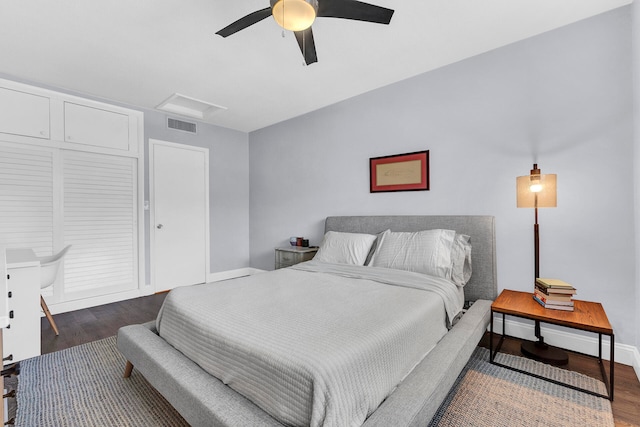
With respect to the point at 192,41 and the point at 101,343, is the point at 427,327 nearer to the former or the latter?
the point at 101,343

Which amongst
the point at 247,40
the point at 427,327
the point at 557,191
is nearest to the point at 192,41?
the point at 247,40

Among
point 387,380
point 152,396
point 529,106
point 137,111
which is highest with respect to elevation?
point 137,111

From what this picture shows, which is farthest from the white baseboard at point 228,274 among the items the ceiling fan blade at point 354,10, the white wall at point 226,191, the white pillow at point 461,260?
the ceiling fan blade at point 354,10

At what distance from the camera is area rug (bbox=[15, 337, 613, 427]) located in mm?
1580

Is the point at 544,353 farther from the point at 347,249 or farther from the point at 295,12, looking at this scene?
the point at 295,12

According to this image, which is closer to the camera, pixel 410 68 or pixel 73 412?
pixel 73 412

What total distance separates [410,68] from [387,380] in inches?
112

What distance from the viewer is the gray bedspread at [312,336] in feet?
3.67

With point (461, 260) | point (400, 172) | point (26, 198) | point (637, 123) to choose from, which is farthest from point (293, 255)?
point (637, 123)

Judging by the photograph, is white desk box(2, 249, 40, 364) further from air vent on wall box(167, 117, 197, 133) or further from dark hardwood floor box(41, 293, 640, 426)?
air vent on wall box(167, 117, 197, 133)

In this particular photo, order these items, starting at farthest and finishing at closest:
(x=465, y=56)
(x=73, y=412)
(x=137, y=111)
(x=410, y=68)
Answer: (x=137, y=111) < (x=410, y=68) < (x=465, y=56) < (x=73, y=412)

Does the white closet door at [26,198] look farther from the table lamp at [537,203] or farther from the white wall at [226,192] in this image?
the table lamp at [537,203]

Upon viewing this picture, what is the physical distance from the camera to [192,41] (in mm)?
2512

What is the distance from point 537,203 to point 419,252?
3.10 feet
